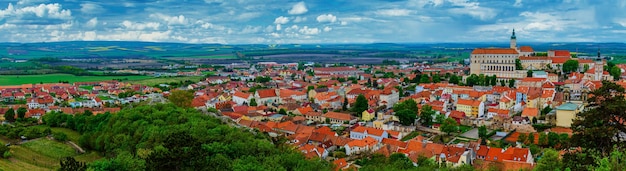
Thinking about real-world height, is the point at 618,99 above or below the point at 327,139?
above

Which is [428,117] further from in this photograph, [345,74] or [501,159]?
[345,74]

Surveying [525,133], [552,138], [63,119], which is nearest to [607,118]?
[552,138]

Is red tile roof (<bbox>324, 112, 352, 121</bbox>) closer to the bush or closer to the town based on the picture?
the town

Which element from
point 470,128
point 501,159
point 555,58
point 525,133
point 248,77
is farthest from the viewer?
point 248,77

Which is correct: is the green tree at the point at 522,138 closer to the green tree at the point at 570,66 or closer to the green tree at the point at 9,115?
the green tree at the point at 570,66

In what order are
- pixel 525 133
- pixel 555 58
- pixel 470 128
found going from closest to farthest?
pixel 525 133
pixel 470 128
pixel 555 58

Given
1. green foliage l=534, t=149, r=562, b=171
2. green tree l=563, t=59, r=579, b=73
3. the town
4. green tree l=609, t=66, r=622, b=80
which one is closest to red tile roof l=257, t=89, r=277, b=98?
the town
